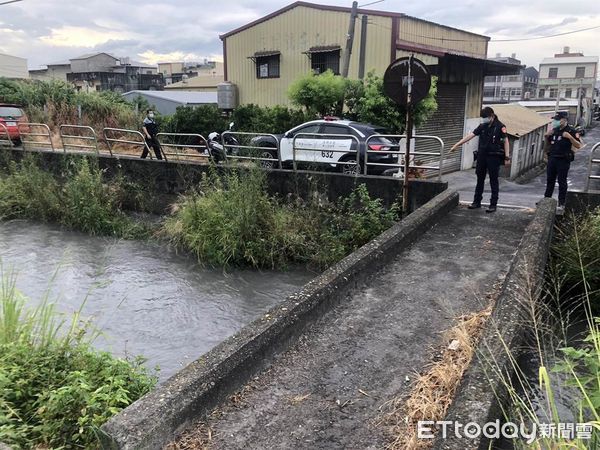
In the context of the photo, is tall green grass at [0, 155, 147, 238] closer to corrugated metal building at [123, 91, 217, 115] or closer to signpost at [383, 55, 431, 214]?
signpost at [383, 55, 431, 214]

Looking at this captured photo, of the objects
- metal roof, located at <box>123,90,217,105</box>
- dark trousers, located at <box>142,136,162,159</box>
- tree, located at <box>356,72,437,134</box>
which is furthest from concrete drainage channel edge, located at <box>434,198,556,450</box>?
metal roof, located at <box>123,90,217,105</box>

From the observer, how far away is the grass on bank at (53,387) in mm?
3219

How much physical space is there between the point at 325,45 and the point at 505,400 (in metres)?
17.3

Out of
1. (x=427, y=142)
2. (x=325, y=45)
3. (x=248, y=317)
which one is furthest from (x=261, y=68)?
(x=248, y=317)

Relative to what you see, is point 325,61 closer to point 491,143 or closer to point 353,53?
point 353,53

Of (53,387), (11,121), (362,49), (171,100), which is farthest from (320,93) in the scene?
(171,100)

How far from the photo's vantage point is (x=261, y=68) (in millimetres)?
20969

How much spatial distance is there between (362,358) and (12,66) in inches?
2157

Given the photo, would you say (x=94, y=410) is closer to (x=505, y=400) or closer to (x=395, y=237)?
(x=505, y=400)

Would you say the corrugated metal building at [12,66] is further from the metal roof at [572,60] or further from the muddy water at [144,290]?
the metal roof at [572,60]

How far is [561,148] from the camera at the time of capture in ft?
25.1

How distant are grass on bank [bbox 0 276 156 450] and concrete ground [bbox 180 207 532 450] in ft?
2.89

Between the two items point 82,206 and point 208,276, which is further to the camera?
point 82,206

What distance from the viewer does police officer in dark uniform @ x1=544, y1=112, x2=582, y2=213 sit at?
7516 millimetres
